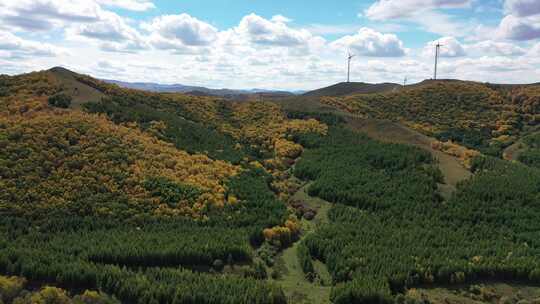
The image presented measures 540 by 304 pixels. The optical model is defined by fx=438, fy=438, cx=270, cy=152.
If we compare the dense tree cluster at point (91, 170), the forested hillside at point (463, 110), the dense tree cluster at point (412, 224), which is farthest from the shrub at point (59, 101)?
the forested hillside at point (463, 110)

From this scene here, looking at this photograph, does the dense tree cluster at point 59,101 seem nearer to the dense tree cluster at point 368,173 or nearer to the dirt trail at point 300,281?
the dense tree cluster at point 368,173

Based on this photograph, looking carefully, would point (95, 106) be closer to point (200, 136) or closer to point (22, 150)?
point (200, 136)

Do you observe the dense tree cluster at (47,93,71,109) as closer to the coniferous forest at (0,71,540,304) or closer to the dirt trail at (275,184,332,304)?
the coniferous forest at (0,71,540,304)

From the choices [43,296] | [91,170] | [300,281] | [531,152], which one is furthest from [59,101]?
[531,152]

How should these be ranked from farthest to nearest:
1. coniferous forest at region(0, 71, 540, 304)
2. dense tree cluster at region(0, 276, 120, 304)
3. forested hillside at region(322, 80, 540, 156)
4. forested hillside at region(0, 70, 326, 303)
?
forested hillside at region(322, 80, 540, 156), coniferous forest at region(0, 71, 540, 304), forested hillside at region(0, 70, 326, 303), dense tree cluster at region(0, 276, 120, 304)

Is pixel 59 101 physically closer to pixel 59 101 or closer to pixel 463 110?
pixel 59 101

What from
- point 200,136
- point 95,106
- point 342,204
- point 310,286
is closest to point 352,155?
point 342,204

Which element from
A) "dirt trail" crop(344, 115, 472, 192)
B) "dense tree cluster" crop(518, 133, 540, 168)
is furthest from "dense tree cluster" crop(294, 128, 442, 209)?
"dense tree cluster" crop(518, 133, 540, 168)
